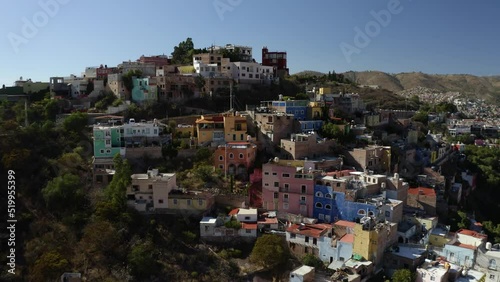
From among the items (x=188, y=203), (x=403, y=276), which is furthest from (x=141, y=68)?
(x=403, y=276)

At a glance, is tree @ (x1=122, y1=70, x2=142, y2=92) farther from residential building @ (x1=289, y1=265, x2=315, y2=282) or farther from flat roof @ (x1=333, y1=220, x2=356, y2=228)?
residential building @ (x1=289, y1=265, x2=315, y2=282)

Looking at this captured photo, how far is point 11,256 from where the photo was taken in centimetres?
2041

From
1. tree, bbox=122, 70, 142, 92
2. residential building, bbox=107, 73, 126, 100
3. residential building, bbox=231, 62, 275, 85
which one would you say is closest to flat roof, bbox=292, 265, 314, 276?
residential building, bbox=107, 73, 126, 100

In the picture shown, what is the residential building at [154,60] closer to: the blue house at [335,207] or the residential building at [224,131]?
the residential building at [224,131]

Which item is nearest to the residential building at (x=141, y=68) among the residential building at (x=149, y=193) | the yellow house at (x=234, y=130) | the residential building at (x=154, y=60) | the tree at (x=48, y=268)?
the residential building at (x=154, y=60)

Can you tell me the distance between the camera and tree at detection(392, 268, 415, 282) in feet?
56.6

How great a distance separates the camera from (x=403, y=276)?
682 inches

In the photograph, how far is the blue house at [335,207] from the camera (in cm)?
2108

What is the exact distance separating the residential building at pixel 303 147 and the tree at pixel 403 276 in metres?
10.3

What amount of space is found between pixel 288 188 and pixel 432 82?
122 meters

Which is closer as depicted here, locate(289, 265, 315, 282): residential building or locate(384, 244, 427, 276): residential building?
locate(289, 265, 315, 282): residential building

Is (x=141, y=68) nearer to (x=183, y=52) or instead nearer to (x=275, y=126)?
(x=183, y=52)

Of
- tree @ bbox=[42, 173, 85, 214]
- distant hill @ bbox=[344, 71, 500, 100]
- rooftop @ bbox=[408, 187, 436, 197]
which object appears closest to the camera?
tree @ bbox=[42, 173, 85, 214]

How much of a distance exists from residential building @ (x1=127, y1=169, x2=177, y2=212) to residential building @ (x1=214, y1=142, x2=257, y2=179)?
399 centimetres
